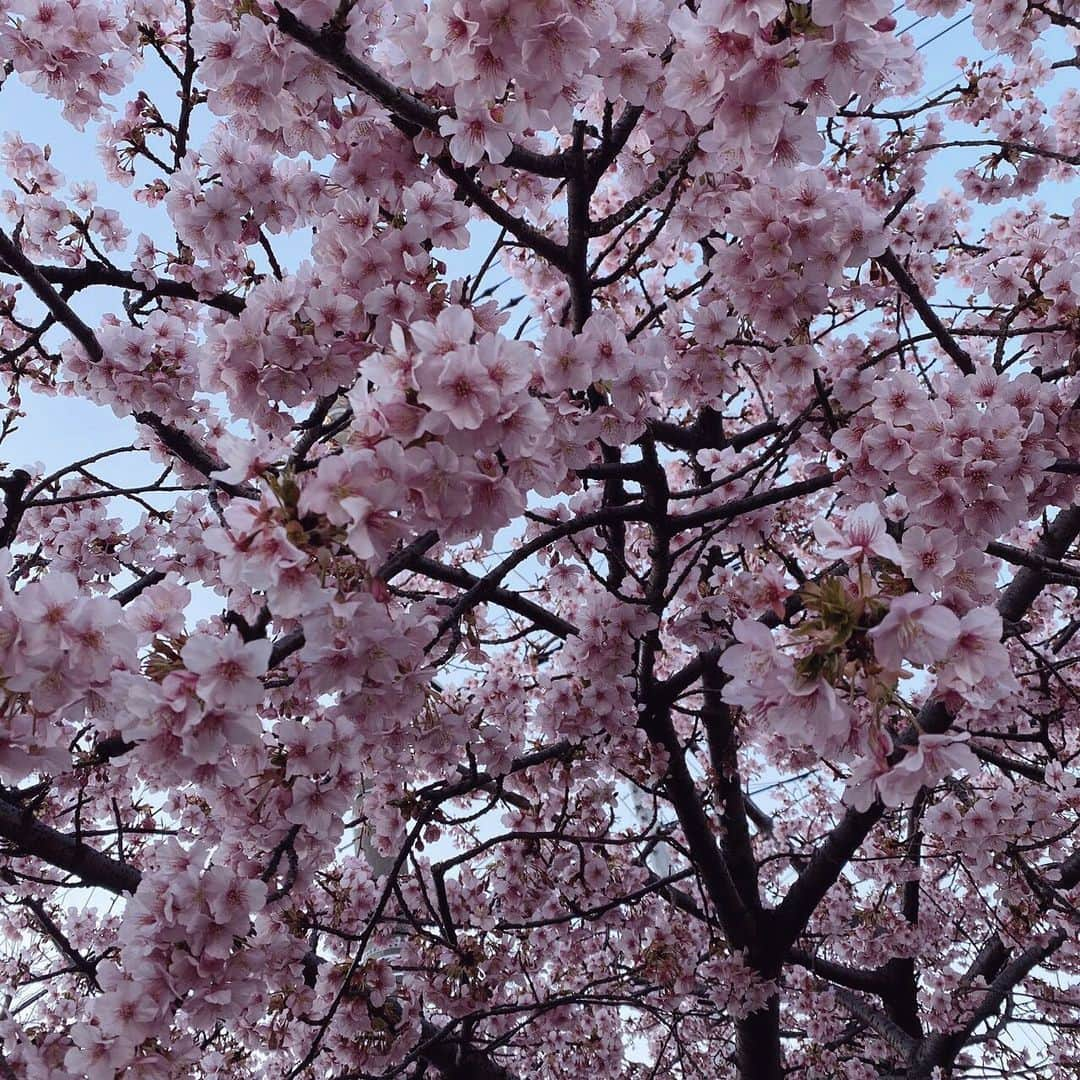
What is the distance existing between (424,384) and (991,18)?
396 cm

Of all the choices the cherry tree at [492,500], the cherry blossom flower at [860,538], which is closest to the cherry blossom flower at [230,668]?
the cherry tree at [492,500]

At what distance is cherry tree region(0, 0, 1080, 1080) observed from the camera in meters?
1.58

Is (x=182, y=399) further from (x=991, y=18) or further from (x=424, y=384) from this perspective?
(x=991, y=18)

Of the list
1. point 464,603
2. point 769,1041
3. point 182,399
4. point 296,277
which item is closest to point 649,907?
point 769,1041

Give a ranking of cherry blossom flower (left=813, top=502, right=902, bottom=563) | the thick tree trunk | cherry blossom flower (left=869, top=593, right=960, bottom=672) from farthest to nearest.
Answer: the thick tree trunk < cherry blossom flower (left=813, top=502, right=902, bottom=563) < cherry blossom flower (left=869, top=593, right=960, bottom=672)

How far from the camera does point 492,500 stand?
1715 millimetres

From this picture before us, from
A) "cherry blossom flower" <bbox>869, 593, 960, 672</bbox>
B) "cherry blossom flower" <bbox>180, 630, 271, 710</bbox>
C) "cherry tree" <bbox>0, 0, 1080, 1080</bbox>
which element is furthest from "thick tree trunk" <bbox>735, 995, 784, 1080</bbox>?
"cherry blossom flower" <bbox>180, 630, 271, 710</bbox>

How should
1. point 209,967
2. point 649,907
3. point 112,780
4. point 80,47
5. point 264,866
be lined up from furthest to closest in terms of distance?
1. point 649,907
2. point 112,780
3. point 80,47
4. point 264,866
5. point 209,967

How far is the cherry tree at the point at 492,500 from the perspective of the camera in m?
1.58

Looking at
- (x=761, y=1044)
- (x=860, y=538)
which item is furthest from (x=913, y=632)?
(x=761, y=1044)

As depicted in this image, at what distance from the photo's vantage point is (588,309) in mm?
2812

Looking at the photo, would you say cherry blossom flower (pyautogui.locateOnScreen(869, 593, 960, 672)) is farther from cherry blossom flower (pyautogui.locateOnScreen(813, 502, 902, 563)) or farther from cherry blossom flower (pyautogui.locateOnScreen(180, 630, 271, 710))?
cherry blossom flower (pyautogui.locateOnScreen(180, 630, 271, 710))

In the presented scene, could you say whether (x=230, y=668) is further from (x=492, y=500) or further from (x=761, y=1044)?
(x=761, y=1044)

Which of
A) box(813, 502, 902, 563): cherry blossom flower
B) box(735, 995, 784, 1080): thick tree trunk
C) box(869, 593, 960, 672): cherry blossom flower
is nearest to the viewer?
box(869, 593, 960, 672): cherry blossom flower
